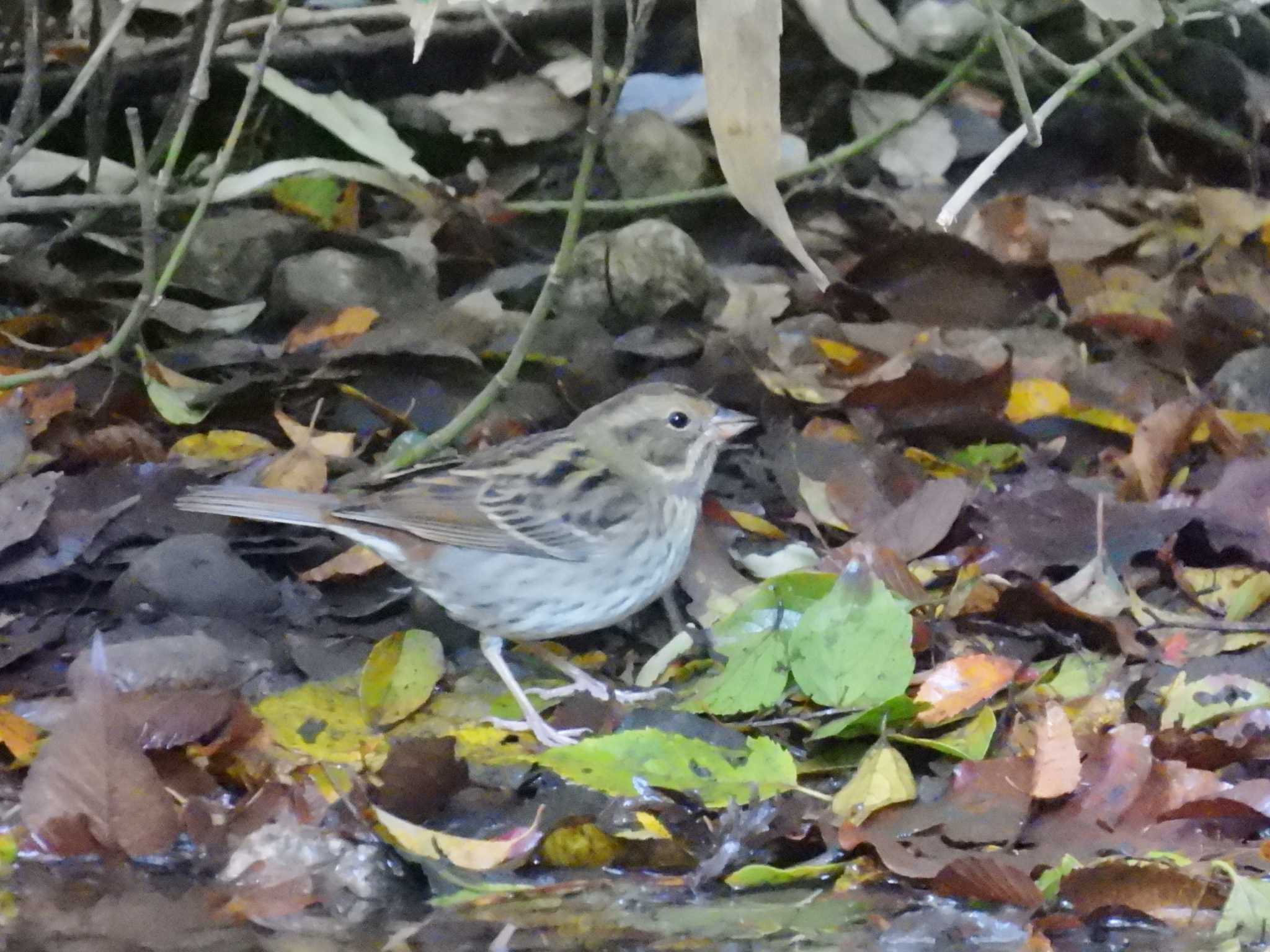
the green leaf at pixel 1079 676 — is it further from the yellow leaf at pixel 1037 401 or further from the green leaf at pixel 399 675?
the green leaf at pixel 399 675

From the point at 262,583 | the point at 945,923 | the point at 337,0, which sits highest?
the point at 337,0

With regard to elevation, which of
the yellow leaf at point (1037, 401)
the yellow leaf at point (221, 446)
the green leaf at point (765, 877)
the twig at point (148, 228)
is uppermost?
the twig at point (148, 228)

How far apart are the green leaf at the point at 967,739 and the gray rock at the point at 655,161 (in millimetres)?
2652

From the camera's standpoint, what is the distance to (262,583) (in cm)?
342

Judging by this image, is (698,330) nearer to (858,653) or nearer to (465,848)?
(858,653)

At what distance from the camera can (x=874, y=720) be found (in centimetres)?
281

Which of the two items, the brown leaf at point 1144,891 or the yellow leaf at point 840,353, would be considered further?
the yellow leaf at point 840,353

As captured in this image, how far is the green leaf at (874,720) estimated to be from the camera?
279cm

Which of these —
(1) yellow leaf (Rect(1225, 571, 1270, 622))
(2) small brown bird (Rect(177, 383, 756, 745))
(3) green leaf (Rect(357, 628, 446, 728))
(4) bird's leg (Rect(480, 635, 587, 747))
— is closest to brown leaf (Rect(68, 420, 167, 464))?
(2) small brown bird (Rect(177, 383, 756, 745))

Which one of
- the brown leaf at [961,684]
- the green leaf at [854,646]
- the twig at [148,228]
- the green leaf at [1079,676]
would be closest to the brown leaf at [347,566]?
the twig at [148,228]

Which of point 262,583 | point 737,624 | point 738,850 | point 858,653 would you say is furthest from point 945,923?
point 262,583

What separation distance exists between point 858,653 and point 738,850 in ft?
1.95

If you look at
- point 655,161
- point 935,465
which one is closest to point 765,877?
point 935,465

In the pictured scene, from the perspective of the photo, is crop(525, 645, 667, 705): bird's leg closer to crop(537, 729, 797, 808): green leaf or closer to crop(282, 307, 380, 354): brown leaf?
crop(537, 729, 797, 808): green leaf
